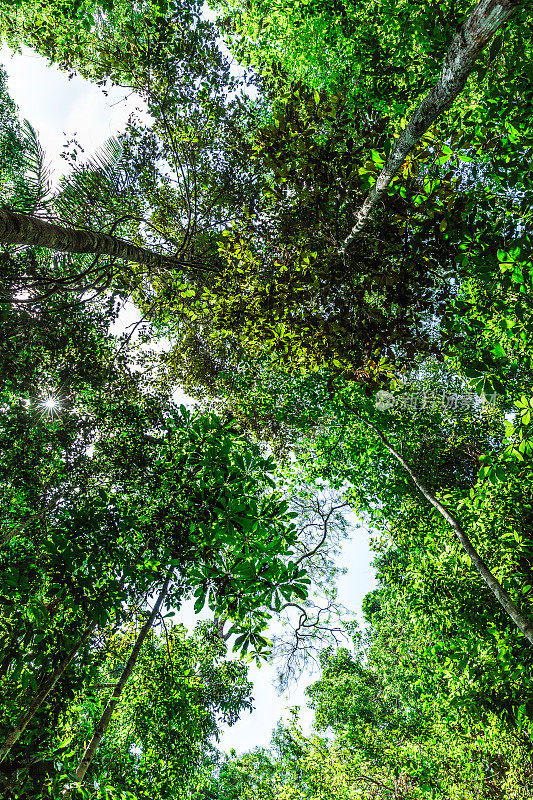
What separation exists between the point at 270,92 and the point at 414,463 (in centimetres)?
898

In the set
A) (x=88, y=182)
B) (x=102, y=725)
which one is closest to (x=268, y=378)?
(x=88, y=182)

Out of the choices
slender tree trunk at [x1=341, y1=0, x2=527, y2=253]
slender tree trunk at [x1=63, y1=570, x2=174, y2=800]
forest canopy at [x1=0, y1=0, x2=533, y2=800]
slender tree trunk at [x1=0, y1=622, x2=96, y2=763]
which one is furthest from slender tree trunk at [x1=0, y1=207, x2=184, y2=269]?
slender tree trunk at [x1=0, y1=622, x2=96, y2=763]

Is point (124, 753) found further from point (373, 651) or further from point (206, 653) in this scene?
point (373, 651)

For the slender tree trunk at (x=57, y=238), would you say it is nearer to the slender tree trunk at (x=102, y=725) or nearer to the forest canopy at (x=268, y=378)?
the forest canopy at (x=268, y=378)

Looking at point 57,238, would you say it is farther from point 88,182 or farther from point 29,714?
point 29,714

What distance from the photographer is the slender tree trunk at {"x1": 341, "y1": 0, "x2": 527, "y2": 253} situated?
2225mm

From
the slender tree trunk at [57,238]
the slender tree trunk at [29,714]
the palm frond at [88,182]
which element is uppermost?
the palm frond at [88,182]

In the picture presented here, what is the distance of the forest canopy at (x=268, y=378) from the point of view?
298 cm

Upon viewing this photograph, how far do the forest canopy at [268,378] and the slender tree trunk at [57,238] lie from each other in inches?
1.1

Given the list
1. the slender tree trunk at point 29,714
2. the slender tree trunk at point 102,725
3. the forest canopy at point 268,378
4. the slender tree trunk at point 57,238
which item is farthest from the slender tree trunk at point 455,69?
the slender tree trunk at point 29,714

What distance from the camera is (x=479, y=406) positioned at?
870cm

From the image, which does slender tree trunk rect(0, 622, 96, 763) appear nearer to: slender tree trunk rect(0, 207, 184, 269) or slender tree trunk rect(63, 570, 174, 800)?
slender tree trunk rect(63, 570, 174, 800)

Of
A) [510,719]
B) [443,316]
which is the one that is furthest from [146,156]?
[510,719]

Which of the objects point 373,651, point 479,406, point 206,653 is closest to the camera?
point 479,406
